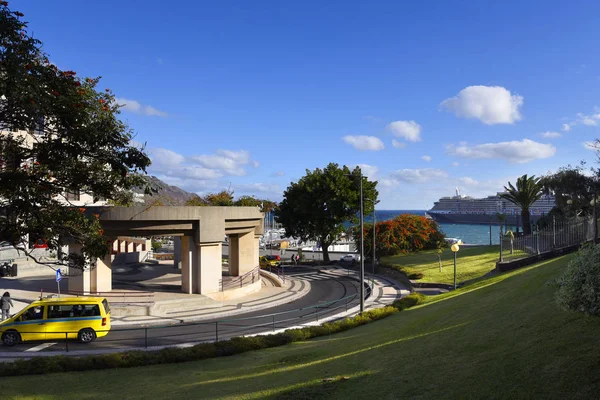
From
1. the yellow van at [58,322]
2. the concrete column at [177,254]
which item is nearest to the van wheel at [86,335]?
the yellow van at [58,322]

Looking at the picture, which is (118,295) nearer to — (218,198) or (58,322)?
(58,322)

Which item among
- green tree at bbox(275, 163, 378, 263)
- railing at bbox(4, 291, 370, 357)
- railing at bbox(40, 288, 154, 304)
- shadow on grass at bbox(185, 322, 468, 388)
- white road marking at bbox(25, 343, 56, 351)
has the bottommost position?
railing at bbox(4, 291, 370, 357)

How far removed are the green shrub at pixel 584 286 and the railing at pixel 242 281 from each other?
23573 mm

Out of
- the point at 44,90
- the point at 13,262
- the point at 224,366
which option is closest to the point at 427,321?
the point at 224,366

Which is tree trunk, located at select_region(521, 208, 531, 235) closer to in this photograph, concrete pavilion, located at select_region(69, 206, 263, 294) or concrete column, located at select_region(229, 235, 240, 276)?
concrete column, located at select_region(229, 235, 240, 276)

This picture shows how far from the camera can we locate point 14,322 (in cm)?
1741

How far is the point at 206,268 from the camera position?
27.6 m

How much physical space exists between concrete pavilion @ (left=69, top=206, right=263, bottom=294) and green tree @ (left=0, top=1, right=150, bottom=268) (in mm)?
14245

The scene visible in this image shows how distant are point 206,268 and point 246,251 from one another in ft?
23.7

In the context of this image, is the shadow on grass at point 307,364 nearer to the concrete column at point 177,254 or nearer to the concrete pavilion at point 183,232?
the concrete pavilion at point 183,232

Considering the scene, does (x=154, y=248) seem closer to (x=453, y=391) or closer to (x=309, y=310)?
(x=309, y=310)

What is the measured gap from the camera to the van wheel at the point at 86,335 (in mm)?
17828

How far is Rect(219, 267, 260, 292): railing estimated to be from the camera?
30.0 meters

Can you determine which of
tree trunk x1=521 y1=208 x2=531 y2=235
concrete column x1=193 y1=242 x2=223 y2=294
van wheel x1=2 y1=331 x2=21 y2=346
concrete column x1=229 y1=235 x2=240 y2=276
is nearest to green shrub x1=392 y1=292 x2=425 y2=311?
concrete column x1=193 y1=242 x2=223 y2=294
